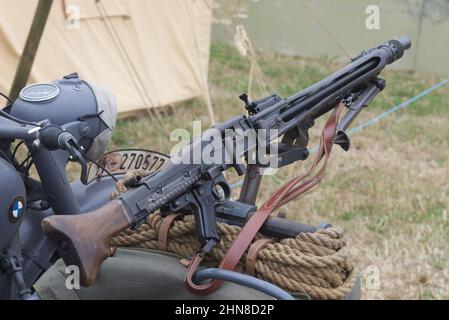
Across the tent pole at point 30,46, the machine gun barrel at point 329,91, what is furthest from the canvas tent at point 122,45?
the machine gun barrel at point 329,91

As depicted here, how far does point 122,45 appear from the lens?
4820 millimetres

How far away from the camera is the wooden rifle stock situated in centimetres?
123

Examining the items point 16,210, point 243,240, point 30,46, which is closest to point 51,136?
point 16,210

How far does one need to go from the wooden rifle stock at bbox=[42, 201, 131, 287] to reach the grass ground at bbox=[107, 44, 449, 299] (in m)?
0.94

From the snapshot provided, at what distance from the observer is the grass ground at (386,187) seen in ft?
9.37

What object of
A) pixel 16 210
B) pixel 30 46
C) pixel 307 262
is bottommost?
pixel 307 262

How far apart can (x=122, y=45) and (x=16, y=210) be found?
3522mm

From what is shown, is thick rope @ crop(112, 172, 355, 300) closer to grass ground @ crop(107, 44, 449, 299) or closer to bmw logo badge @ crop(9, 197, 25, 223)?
bmw logo badge @ crop(9, 197, 25, 223)

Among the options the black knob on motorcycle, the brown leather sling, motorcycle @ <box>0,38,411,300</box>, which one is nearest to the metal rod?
motorcycle @ <box>0,38,411,300</box>

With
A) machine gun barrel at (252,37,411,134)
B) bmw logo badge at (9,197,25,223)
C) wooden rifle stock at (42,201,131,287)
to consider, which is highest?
machine gun barrel at (252,37,411,134)

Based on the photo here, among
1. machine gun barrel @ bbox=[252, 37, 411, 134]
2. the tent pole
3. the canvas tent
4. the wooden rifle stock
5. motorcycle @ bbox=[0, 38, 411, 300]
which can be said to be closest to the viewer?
the wooden rifle stock

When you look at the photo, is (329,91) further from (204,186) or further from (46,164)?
(46,164)

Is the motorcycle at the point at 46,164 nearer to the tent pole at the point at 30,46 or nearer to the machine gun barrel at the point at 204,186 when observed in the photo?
the machine gun barrel at the point at 204,186
